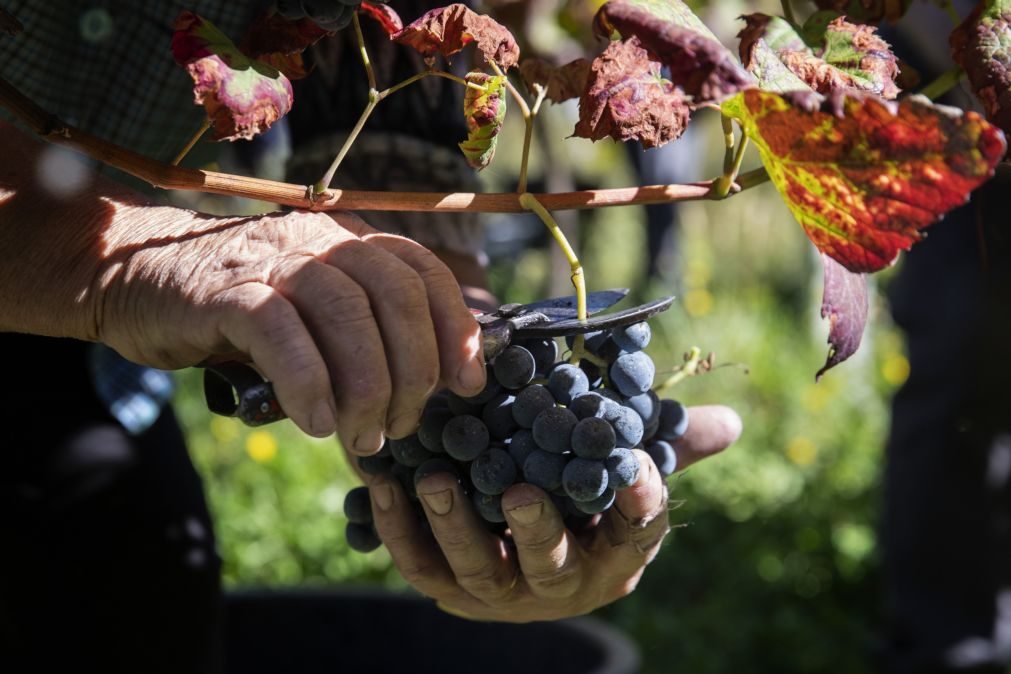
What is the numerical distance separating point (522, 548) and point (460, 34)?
0.39 meters

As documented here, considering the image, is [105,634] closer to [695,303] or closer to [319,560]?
[319,560]

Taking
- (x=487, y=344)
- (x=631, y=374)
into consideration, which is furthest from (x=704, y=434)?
(x=487, y=344)

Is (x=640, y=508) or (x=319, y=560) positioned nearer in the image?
(x=640, y=508)

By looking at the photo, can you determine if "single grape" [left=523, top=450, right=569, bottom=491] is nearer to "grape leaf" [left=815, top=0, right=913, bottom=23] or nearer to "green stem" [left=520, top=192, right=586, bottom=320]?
"green stem" [left=520, top=192, right=586, bottom=320]

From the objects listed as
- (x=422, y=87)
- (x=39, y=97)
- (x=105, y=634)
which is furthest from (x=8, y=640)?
(x=422, y=87)

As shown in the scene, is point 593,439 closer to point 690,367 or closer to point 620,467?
point 620,467

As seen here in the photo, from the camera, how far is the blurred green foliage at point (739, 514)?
2.51 meters

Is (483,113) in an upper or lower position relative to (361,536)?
upper

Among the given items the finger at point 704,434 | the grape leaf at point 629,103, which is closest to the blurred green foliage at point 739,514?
the finger at point 704,434

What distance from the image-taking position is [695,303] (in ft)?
15.6

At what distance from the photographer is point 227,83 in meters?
0.66

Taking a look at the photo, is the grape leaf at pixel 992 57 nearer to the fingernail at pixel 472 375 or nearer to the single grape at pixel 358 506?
the fingernail at pixel 472 375

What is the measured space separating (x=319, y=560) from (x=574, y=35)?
4.68 feet

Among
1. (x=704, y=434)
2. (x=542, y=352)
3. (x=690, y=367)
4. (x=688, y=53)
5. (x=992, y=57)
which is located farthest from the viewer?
(x=704, y=434)
